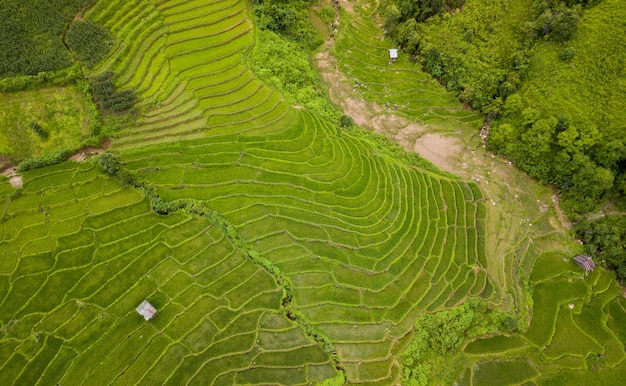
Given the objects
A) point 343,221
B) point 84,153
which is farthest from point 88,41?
point 343,221

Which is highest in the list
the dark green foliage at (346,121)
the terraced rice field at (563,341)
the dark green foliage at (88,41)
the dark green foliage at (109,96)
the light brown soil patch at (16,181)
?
the dark green foliage at (88,41)

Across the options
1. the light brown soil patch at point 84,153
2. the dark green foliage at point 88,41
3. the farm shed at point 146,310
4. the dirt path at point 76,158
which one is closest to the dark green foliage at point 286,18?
the dark green foliage at point 88,41

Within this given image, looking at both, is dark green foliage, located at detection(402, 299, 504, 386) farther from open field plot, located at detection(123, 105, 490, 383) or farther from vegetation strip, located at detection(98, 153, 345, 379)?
vegetation strip, located at detection(98, 153, 345, 379)

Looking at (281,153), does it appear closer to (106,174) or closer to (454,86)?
(106,174)

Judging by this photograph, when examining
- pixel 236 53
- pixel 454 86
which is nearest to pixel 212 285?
pixel 236 53

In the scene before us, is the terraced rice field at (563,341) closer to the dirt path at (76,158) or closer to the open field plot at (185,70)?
the open field plot at (185,70)

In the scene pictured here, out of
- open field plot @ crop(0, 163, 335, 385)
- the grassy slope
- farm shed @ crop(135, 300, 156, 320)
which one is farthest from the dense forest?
farm shed @ crop(135, 300, 156, 320)
